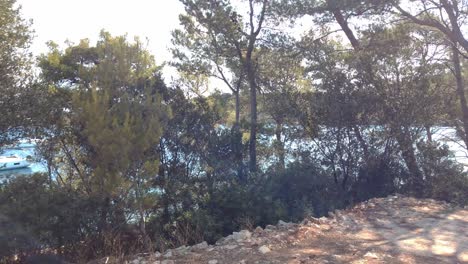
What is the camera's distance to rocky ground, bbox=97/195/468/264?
443cm

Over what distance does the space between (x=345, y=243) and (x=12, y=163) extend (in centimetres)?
676

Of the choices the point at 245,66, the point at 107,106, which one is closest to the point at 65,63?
the point at 107,106

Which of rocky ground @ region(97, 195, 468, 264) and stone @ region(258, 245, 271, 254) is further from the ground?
stone @ region(258, 245, 271, 254)

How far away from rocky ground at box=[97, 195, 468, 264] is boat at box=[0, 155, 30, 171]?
178 inches

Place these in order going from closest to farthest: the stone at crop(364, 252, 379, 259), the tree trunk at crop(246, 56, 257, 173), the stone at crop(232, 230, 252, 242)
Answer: the stone at crop(364, 252, 379, 259) < the stone at crop(232, 230, 252, 242) < the tree trunk at crop(246, 56, 257, 173)

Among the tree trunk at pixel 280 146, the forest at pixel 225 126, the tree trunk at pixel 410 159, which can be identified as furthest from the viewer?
the tree trunk at pixel 280 146

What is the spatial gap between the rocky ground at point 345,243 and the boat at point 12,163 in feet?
14.8

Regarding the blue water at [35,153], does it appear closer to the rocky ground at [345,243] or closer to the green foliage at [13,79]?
the green foliage at [13,79]

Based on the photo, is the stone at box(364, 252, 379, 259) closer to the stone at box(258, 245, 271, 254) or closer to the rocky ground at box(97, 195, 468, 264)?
the rocky ground at box(97, 195, 468, 264)

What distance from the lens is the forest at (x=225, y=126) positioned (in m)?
6.86

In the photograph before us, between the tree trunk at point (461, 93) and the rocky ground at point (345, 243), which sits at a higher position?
the tree trunk at point (461, 93)

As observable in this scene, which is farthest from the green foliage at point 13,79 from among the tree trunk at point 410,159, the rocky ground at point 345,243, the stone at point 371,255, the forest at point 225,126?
the tree trunk at point 410,159

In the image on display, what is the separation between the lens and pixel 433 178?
9828 mm

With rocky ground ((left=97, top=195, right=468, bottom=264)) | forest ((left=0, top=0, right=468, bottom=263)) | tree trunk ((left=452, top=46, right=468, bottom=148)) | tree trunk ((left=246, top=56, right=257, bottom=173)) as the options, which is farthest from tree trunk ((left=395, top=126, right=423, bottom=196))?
tree trunk ((left=246, top=56, right=257, bottom=173))
